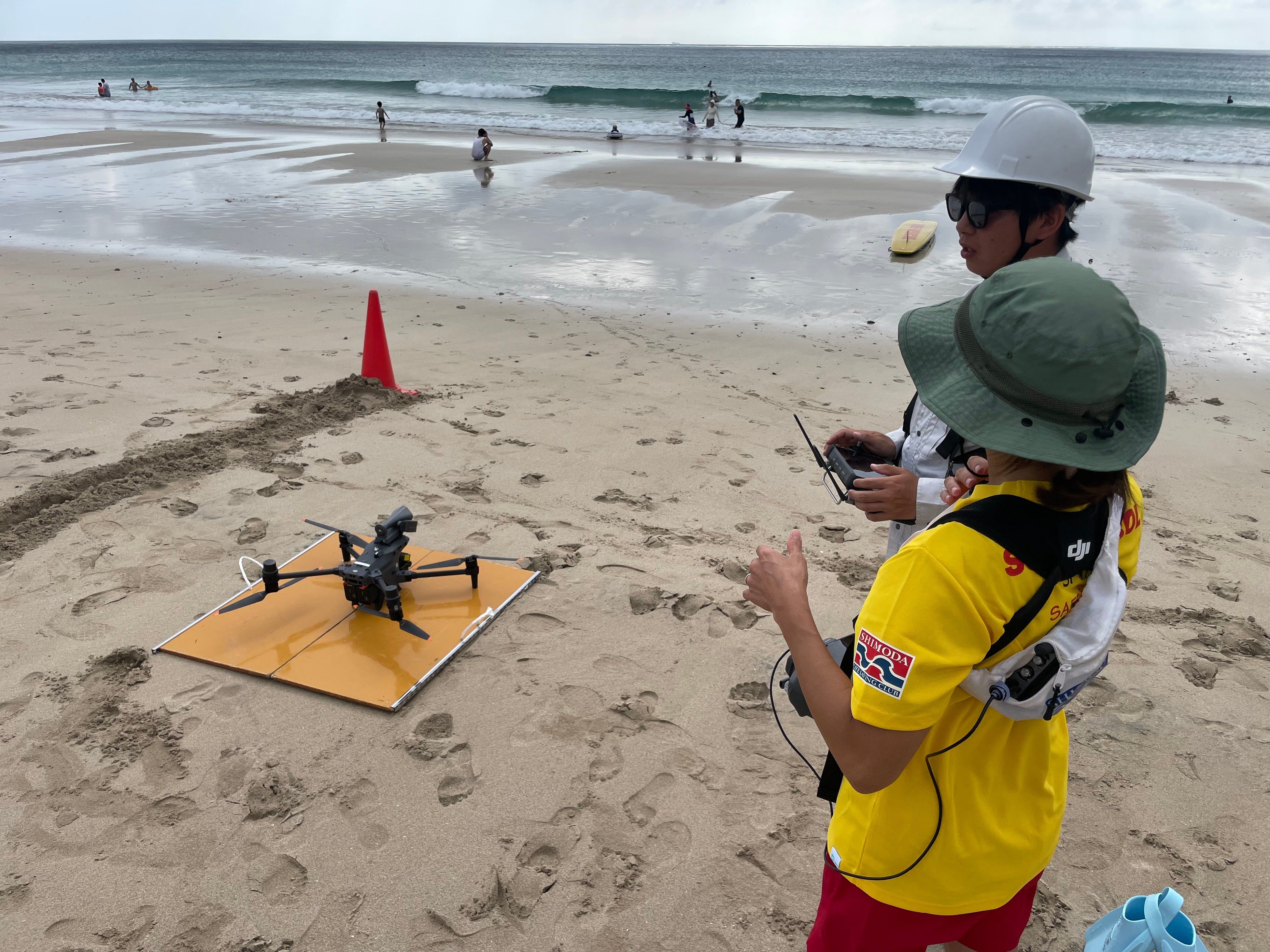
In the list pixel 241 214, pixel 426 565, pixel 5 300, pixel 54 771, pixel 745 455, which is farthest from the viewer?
pixel 241 214

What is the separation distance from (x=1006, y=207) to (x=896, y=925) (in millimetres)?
1710

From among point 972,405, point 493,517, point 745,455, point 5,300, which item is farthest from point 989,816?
point 5,300

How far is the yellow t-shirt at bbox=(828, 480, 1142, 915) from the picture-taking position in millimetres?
1214

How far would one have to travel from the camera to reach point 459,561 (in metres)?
3.89

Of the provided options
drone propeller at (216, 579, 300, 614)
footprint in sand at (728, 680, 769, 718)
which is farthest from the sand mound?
footprint in sand at (728, 680, 769, 718)

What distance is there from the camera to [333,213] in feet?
42.9

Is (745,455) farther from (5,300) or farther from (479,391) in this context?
(5,300)

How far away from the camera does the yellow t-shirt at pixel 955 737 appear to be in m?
1.21

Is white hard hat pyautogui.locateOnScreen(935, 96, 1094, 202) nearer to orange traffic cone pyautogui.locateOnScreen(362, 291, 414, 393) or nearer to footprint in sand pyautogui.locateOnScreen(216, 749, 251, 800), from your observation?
footprint in sand pyautogui.locateOnScreen(216, 749, 251, 800)

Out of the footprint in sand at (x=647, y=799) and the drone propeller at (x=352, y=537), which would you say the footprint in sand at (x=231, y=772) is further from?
the footprint in sand at (x=647, y=799)

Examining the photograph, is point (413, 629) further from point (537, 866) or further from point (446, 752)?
point (537, 866)

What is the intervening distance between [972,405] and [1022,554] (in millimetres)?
241

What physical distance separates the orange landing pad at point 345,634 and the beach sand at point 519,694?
0.08 m

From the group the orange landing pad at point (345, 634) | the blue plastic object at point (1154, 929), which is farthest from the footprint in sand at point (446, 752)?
the blue plastic object at point (1154, 929)
